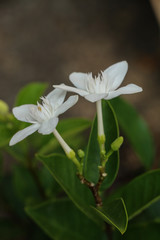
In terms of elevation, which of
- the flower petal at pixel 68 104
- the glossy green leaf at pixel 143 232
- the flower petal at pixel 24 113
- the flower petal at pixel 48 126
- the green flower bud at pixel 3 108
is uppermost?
the green flower bud at pixel 3 108

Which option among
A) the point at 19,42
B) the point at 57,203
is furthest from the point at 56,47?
the point at 57,203

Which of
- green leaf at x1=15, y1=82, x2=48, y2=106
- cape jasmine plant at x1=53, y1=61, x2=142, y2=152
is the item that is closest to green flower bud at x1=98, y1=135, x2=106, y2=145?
cape jasmine plant at x1=53, y1=61, x2=142, y2=152

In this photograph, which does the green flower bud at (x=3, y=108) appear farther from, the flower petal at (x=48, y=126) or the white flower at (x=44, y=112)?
the flower petal at (x=48, y=126)

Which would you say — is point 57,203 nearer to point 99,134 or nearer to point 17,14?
point 99,134

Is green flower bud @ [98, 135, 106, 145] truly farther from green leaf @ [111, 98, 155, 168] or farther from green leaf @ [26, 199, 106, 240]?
green leaf @ [111, 98, 155, 168]

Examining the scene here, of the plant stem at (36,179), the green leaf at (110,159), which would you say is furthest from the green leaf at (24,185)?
the green leaf at (110,159)

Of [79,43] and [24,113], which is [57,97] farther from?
[79,43]
